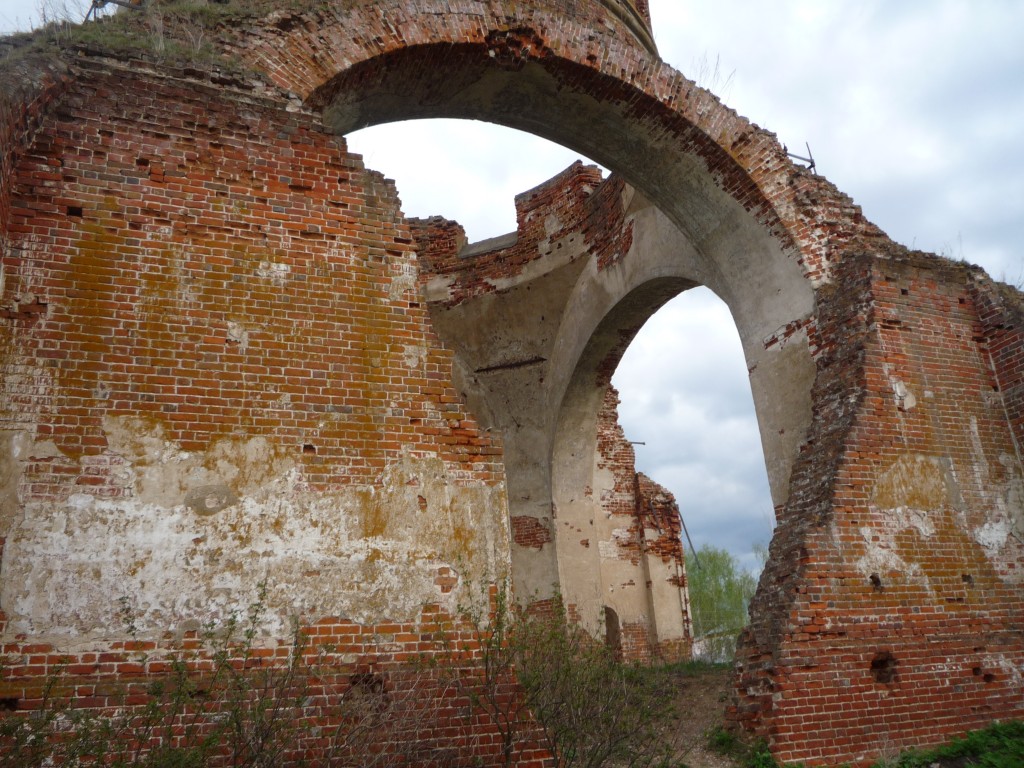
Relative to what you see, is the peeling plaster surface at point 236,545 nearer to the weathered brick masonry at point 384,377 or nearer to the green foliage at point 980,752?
the weathered brick masonry at point 384,377

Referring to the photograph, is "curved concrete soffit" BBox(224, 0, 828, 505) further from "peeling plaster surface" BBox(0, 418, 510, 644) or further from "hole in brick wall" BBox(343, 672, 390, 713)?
"hole in brick wall" BBox(343, 672, 390, 713)

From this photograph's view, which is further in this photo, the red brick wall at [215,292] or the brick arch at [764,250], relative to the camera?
the brick arch at [764,250]

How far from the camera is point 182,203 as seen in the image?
5.20 m

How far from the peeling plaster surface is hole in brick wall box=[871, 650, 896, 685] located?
3244 mm

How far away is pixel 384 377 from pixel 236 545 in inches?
54.5

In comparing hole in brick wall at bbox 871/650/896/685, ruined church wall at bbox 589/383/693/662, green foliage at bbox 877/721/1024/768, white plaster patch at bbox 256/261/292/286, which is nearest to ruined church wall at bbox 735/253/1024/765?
hole in brick wall at bbox 871/650/896/685

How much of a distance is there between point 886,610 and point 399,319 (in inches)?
175

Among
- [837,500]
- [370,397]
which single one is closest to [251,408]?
[370,397]

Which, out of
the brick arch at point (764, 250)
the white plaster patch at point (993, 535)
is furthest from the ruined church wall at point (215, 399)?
the white plaster patch at point (993, 535)

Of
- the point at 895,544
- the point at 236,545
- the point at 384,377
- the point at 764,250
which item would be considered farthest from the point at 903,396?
the point at 236,545

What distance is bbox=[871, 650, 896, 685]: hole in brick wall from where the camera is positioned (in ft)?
20.4

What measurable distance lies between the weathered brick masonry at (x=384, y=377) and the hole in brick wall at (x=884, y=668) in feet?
0.08

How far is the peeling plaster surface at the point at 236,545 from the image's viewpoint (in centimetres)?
427

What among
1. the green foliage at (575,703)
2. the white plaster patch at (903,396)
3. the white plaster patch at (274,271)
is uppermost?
the white plaster patch at (274,271)
